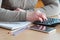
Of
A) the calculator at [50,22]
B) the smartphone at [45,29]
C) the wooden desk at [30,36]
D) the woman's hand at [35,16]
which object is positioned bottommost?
the wooden desk at [30,36]

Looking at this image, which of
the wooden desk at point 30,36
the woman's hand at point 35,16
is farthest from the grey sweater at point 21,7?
the wooden desk at point 30,36

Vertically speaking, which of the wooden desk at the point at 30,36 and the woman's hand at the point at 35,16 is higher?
the woman's hand at the point at 35,16

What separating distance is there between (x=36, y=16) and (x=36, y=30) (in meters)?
0.17

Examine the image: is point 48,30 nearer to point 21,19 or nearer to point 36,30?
point 36,30

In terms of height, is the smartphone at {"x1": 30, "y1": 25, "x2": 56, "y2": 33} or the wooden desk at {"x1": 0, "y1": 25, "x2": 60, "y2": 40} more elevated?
the smartphone at {"x1": 30, "y1": 25, "x2": 56, "y2": 33}

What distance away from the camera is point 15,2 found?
149 cm

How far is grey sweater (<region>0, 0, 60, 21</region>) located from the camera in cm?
116

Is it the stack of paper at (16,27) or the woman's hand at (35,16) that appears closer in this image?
the stack of paper at (16,27)

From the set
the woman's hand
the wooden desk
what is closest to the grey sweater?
the woman's hand

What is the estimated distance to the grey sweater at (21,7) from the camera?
1.16m

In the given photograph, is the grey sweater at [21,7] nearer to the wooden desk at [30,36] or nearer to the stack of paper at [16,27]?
the stack of paper at [16,27]

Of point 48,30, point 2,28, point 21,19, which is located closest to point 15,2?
point 21,19

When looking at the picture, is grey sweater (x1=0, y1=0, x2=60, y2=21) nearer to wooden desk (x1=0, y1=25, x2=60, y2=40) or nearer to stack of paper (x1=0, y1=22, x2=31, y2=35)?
stack of paper (x1=0, y1=22, x2=31, y2=35)

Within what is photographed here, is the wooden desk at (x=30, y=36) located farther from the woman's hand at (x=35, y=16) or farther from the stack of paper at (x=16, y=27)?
the woman's hand at (x=35, y=16)
